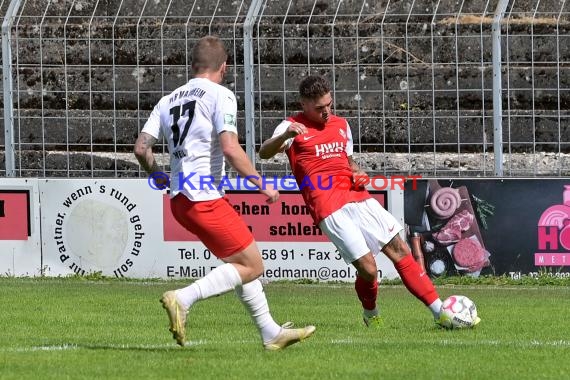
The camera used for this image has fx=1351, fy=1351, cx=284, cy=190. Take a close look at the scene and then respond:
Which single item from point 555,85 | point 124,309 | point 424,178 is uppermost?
point 555,85

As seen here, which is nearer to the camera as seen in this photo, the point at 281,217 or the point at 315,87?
the point at 315,87

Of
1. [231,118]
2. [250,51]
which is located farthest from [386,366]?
[250,51]

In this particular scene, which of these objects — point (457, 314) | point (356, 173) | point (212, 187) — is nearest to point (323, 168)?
point (356, 173)

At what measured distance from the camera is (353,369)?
7477mm

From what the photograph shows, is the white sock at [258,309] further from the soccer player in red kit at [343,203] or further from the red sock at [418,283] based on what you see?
the red sock at [418,283]

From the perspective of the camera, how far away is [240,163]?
8.02 meters

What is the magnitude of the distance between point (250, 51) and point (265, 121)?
0.85 meters

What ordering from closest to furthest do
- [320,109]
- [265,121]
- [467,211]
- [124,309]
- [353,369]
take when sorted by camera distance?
[353,369] → [320,109] → [124,309] → [467,211] → [265,121]

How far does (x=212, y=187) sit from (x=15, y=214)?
791 cm

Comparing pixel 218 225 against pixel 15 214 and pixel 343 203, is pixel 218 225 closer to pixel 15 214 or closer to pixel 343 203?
pixel 343 203

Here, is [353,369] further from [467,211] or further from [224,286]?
[467,211]

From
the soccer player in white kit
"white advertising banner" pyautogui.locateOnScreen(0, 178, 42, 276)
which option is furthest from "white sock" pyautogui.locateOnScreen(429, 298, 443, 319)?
"white advertising banner" pyautogui.locateOnScreen(0, 178, 42, 276)

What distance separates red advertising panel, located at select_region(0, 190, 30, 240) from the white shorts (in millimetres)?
5991

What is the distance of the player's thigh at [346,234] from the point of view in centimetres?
1042
